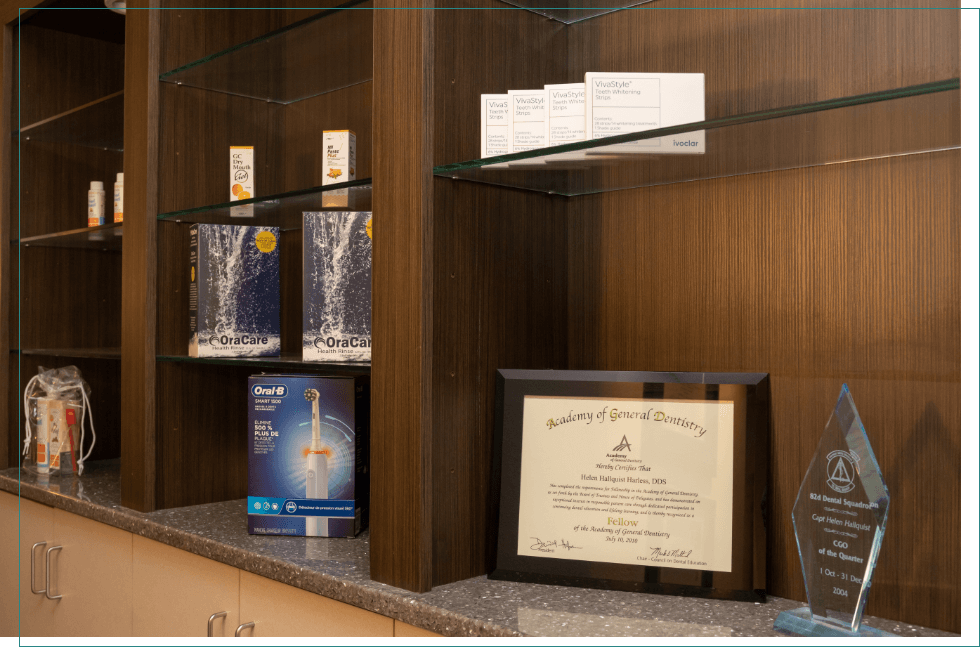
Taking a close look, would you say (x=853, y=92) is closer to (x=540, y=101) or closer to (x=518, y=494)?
(x=540, y=101)

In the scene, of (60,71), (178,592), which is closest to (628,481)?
(178,592)

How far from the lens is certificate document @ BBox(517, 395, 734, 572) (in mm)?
1207

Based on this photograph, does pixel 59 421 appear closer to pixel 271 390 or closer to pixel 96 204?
pixel 96 204

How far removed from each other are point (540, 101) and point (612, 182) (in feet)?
0.71

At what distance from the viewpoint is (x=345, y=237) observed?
1.53 m

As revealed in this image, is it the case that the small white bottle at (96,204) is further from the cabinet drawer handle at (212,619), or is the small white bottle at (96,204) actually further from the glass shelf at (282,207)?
the cabinet drawer handle at (212,619)

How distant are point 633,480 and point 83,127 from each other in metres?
2.14

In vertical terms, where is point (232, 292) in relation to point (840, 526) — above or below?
above

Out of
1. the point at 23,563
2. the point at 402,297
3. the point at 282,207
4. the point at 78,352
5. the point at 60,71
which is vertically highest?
the point at 60,71

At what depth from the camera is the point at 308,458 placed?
1611mm

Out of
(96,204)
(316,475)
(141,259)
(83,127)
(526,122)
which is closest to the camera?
(526,122)

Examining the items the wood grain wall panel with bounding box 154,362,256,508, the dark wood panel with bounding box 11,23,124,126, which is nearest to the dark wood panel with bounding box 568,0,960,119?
the wood grain wall panel with bounding box 154,362,256,508

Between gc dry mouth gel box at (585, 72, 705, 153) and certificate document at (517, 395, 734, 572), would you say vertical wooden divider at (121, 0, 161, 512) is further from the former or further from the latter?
gc dry mouth gel box at (585, 72, 705, 153)

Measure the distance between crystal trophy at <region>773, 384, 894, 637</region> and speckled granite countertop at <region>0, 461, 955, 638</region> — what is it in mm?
82
